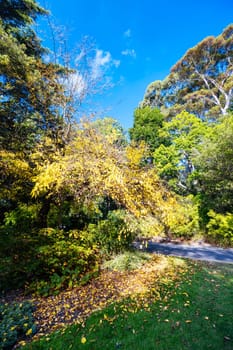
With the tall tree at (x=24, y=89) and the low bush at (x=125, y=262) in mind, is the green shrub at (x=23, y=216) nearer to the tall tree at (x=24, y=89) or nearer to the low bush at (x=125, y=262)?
the tall tree at (x=24, y=89)

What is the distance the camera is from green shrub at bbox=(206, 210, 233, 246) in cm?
781

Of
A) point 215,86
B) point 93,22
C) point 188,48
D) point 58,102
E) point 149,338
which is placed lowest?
point 149,338

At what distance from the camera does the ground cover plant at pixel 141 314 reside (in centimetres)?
214

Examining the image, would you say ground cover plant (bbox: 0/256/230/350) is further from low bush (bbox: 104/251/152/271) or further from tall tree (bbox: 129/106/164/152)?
tall tree (bbox: 129/106/164/152)

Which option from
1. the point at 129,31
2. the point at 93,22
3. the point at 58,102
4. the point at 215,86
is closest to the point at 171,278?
the point at 58,102

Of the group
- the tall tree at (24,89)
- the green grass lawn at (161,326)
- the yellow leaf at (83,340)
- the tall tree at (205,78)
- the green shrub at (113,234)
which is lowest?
the yellow leaf at (83,340)

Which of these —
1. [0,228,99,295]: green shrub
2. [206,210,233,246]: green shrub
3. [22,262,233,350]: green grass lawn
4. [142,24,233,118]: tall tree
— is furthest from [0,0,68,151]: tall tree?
[142,24,233,118]: tall tree

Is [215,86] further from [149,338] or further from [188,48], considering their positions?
[149,338]

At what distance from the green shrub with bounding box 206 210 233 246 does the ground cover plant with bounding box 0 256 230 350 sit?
14.0 ft

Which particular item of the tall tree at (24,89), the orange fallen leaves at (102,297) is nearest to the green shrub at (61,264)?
the orange fallen leaves at (102,297)

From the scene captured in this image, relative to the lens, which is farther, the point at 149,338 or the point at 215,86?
the point at 215,86

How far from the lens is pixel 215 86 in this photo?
13938 mm

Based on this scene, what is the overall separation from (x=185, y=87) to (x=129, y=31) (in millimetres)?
10374

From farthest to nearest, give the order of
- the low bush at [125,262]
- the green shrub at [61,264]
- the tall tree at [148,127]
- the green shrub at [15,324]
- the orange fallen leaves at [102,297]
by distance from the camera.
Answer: the tall tree at [148,127]
the low bush at [125,262]
the green shrub at [61,264]
the orange fallen leaves at [102,297]
the green shrub at [15,324]
